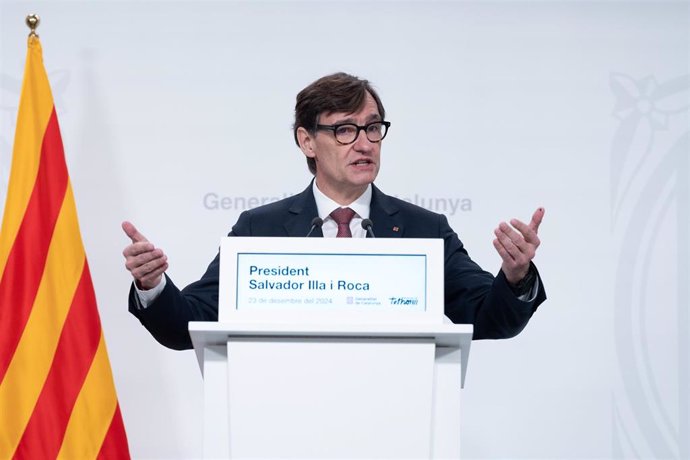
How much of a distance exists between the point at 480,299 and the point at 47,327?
1.50m

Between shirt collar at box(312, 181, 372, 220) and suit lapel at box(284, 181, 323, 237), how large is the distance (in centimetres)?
2

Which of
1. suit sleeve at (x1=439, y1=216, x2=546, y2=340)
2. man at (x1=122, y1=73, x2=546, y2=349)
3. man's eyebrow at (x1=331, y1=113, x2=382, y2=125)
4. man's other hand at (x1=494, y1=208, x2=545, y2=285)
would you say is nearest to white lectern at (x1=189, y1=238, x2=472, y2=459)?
man's other hand at (x1=494, y1=208, x2=545, y2=285)

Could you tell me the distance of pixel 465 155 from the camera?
4414mm

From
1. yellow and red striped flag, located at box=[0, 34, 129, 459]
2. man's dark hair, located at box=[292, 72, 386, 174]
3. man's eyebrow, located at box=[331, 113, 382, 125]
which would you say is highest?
man's dark hair, located at box=[292, 72, 386, 174]

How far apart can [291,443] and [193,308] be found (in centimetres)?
90

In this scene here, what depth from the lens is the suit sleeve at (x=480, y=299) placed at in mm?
2865

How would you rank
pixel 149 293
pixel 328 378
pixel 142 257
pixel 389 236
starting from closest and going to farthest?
pixel 328 378 < pixel 142 257 < pixel 149 293 < pixel 389 236

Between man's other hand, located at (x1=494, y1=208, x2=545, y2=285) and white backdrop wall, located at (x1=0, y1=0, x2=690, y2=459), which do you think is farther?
white backdrop wall, located at (x1=0, y1=0, x2=690, y2=459)

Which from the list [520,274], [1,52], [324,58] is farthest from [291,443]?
[1,52]

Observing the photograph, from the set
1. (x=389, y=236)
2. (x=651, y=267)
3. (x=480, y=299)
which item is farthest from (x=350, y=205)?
(x=651, y=267)

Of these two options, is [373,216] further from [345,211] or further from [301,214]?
[301,214]

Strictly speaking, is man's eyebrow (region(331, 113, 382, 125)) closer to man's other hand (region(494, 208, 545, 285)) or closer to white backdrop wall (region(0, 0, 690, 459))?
man's other hand (region(494, 208, 545, 285))

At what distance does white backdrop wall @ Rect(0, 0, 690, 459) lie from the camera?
4320 millimetres

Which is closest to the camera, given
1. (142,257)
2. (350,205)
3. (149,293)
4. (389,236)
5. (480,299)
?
(142,257)
